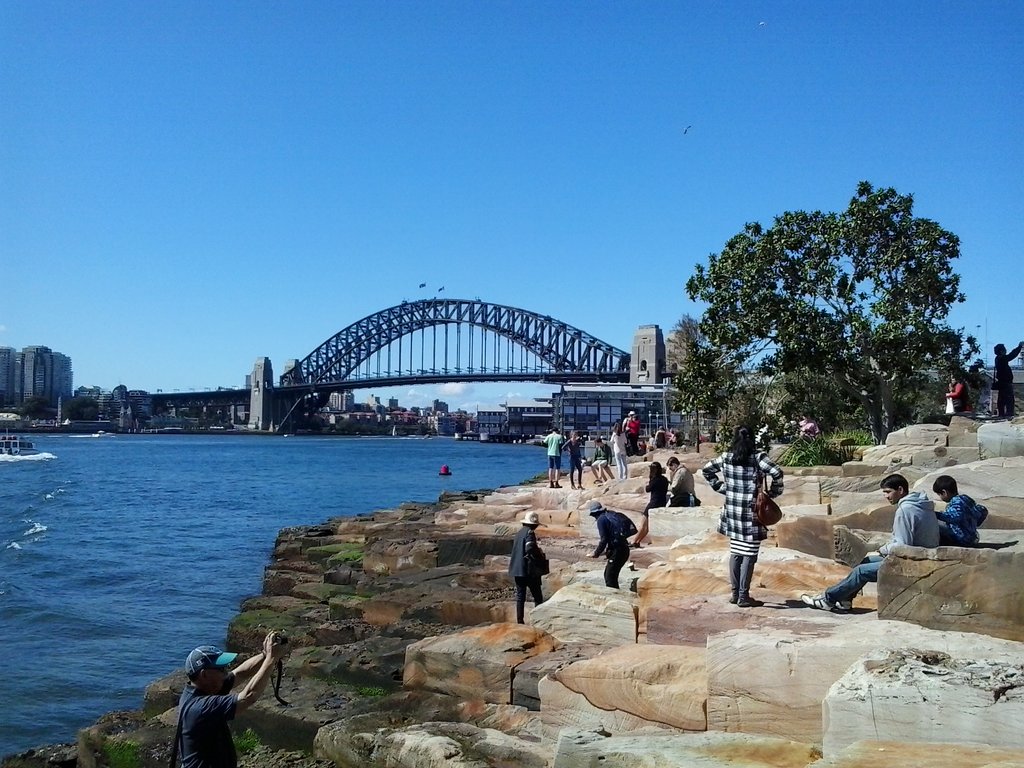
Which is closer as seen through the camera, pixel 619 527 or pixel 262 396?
pixel 619 527

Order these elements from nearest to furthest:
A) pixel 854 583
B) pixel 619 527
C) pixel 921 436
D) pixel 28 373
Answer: pixel 854 583 → pixel 619 527 → pixel 921 436 → pixel 28 373

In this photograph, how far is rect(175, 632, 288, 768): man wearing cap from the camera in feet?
13.5

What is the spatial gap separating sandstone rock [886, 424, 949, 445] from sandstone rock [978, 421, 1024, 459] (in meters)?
2.32

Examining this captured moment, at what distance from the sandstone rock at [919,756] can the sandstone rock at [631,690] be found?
1.54 meters

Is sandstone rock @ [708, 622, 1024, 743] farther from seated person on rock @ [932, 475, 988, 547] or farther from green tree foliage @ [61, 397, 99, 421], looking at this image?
green tree foliage @ [61, 397, 99, 421]

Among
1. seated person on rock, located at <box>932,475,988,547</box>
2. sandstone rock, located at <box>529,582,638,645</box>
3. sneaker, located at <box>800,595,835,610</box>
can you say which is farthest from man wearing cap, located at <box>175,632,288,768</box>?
seated person on rock, located at <box>932,475,988,547</box>

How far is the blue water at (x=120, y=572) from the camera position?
383 inches

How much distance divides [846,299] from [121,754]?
1485 cm

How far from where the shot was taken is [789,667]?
4988 millimetres

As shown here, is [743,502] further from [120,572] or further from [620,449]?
[120,572]

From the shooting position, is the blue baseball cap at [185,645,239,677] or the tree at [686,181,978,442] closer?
the blue baseball cap at [185,645,239,677]

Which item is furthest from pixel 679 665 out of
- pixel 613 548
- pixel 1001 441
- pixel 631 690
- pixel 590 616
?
pixel 1001 441

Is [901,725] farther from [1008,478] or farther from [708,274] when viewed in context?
[708,274]

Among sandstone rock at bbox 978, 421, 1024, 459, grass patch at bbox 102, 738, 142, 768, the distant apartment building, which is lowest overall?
grass patch at bbox 102, 738, 142, 768
